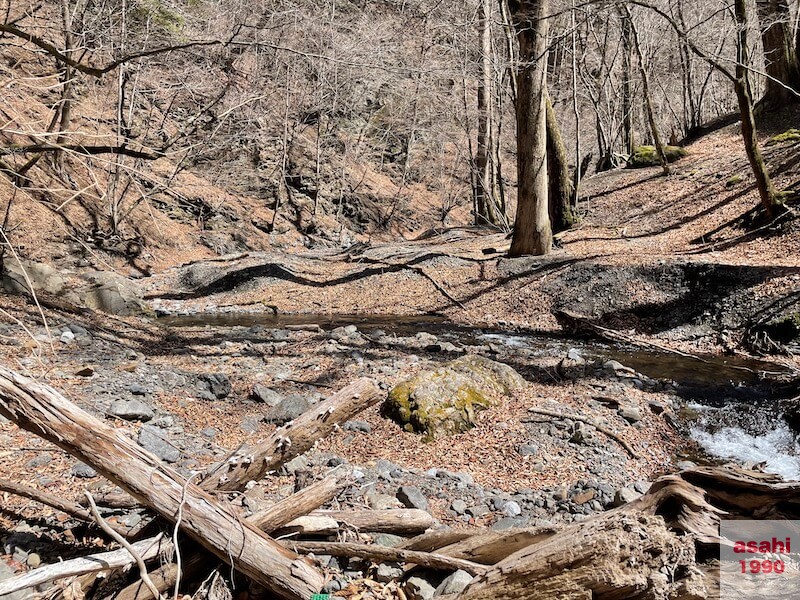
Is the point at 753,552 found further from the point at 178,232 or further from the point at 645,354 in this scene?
the point at 178,232

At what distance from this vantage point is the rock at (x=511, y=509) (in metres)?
4.25

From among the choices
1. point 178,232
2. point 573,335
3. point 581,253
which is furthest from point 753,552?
point 178,232

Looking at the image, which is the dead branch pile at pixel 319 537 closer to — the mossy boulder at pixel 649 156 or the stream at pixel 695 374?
the stream at pixel 695 374

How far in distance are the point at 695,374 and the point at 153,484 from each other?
7.64 m

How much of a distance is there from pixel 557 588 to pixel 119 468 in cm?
219

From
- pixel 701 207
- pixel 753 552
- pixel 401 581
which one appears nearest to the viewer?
pixel 753 552

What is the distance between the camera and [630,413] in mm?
6273

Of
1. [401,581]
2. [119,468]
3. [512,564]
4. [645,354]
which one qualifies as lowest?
[645,354]

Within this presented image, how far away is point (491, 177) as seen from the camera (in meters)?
21.0

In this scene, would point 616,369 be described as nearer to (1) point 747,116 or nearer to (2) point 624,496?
(2) point 624,496

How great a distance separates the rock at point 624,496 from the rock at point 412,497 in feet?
5.15

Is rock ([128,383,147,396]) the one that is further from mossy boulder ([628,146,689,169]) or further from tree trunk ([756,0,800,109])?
mossy boulder ([628,146,689,169])

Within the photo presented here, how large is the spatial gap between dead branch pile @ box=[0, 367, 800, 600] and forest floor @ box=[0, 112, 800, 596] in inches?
19.4

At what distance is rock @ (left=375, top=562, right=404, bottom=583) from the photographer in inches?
124
